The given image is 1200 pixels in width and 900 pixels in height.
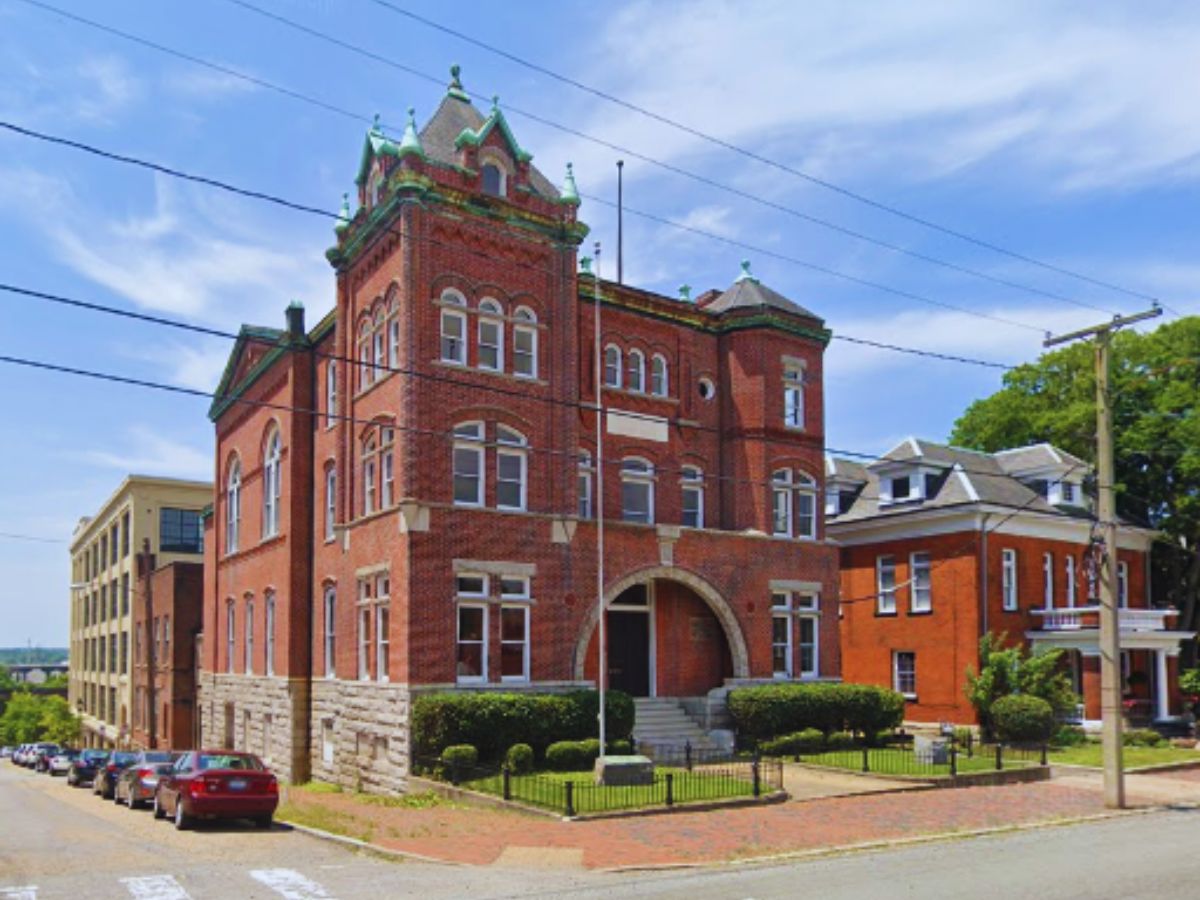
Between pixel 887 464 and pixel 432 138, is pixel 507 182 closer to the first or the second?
pixel 432 138

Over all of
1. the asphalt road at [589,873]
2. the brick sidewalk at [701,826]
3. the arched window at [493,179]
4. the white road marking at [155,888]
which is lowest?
the brick sidewalk at [701,826]

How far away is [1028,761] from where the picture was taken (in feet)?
95.9

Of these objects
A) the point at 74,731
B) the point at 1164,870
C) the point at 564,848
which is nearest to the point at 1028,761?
the point at 1164,870

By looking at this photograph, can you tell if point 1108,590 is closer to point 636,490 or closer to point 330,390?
point 636,490

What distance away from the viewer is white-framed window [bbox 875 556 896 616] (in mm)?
43000

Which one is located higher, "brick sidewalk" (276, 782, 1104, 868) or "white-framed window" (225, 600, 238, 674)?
"white-framed window" (225, 600, 238, 674)

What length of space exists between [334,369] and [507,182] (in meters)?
8.19

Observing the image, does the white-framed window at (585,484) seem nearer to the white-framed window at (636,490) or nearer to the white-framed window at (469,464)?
the white-framed window at (636,490)

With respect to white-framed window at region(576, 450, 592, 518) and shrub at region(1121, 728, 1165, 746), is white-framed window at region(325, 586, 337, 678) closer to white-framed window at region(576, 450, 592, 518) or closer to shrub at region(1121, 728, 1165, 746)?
white-framed window at region(576, 450, 592, 518)

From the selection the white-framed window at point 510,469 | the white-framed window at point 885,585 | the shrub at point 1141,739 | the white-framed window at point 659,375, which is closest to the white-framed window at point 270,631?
the white-framed window at point 510,469

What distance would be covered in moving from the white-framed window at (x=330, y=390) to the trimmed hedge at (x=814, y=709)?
14.1m

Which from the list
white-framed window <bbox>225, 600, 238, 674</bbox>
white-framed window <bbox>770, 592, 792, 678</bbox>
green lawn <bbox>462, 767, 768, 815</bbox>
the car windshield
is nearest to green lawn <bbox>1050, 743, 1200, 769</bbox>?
white-framed window <bbox>770, 592, 792, 678</bbox>

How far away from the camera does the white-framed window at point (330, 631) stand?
107 feet

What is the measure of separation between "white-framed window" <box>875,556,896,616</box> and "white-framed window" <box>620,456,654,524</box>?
13.0 m
